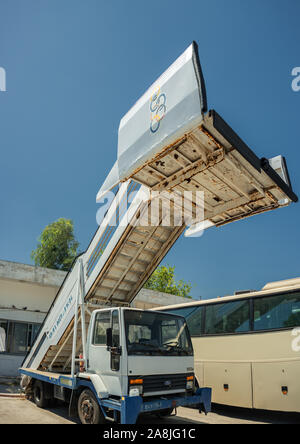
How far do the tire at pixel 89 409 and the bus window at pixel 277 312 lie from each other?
3994 mm

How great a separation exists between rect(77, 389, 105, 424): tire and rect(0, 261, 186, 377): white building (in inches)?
376

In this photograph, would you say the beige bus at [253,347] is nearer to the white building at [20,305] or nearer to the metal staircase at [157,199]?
the metal staircase at [157,199]

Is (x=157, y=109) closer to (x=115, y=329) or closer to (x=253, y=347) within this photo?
(x=115, y=329)

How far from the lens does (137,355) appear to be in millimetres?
5805

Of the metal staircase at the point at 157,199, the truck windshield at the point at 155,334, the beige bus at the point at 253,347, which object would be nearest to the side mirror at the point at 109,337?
the truck windshield at the point at 155,334

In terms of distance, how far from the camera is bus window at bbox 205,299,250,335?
28.0 feet

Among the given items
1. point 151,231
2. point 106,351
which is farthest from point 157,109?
point 106,351

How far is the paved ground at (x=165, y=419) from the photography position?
706cm

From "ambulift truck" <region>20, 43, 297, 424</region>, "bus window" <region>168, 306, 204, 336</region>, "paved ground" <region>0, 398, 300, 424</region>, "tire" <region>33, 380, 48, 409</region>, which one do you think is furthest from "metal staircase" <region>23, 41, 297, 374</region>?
"bus window" <region>168, 306, 204, 336</region>

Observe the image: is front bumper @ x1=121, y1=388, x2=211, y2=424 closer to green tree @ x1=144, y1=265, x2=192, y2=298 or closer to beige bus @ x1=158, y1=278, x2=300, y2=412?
beige bus @ x1=158, y1=278, x2=300, y2=412

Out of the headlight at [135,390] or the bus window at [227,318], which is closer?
the headlight at [135,390]

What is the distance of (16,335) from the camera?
51.2ft

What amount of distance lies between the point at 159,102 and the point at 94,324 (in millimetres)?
4095

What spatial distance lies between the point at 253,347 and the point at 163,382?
297cm
